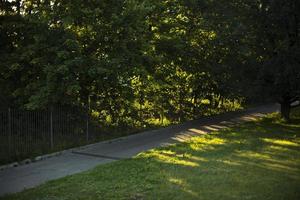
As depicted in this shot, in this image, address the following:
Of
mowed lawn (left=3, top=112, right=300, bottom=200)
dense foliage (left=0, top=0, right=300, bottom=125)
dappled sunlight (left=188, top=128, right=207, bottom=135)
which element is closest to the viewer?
mowed lawn (left=3, top=112, right=300, bottom=200)

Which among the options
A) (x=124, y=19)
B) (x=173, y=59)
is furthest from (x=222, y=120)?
(x=124, y=19)

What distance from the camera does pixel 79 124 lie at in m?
15.7

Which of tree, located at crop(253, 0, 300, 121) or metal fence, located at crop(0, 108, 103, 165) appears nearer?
metal fence, located at crop(0, 108, 103, 165)

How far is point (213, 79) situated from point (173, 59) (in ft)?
8.01

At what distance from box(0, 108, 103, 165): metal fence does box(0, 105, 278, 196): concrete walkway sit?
Result: 55cm

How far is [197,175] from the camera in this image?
10859mm

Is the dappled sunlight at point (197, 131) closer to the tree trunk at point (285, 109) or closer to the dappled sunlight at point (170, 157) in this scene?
the dappled sunlight at point (170, 157)

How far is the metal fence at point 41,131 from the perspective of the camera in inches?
509

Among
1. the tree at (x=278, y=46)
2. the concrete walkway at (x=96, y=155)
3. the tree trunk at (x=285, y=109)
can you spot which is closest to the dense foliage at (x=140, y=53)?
the tree at (x=278, y=46)

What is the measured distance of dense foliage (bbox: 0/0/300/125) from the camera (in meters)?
14.8

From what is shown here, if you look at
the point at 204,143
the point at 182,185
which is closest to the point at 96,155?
the point at 204,143

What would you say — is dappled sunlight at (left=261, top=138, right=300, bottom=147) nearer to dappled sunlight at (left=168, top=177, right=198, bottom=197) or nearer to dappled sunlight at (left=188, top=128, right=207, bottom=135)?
dappled sunlight at (left=188, top=128, right=207, bottom=135)

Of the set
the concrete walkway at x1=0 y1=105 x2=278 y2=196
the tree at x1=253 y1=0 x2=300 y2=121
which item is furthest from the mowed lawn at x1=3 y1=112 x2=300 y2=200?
the tree at x1=253 y1=0 x2=300 y2=121

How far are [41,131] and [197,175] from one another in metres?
5.65
